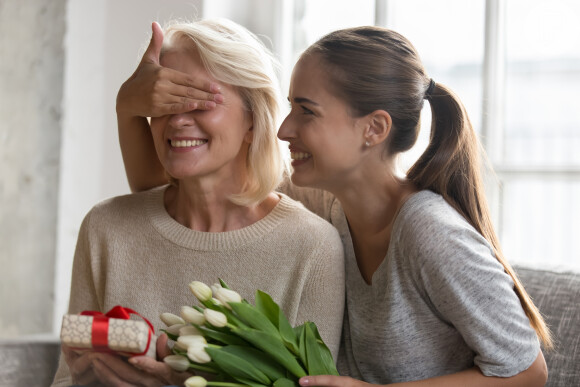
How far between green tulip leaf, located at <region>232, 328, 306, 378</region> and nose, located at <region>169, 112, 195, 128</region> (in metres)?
0.59

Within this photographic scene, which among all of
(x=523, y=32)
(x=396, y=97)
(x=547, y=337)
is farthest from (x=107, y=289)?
(x=523, y=32)

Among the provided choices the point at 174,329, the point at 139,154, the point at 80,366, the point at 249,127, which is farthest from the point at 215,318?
the point at 139,154

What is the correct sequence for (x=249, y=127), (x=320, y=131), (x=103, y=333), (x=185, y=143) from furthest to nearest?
(x=249, y=127) → (x=185, y=143) → (x=320, y=131) → (x=103, y=333)

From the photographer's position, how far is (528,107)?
304cm

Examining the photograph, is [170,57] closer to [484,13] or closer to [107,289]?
[107,289]

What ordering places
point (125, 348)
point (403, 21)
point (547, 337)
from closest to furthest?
point (125, 348)
point (547, 337)
point (403, 21)

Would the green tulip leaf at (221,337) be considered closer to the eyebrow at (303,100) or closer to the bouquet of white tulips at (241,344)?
Answer: the bouquet of white tulips at (241,344)

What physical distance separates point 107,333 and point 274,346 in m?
0.29

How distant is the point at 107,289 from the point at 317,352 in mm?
661

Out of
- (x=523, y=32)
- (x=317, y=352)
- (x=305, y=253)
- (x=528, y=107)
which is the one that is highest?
(x=523, y=32)

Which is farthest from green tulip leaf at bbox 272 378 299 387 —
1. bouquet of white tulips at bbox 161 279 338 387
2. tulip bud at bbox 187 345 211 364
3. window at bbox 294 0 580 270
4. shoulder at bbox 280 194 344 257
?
window at bbox 294 0 580 270

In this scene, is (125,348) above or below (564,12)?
below

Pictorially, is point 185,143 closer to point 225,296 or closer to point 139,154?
point 139,154

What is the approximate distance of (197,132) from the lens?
1.62 meters
